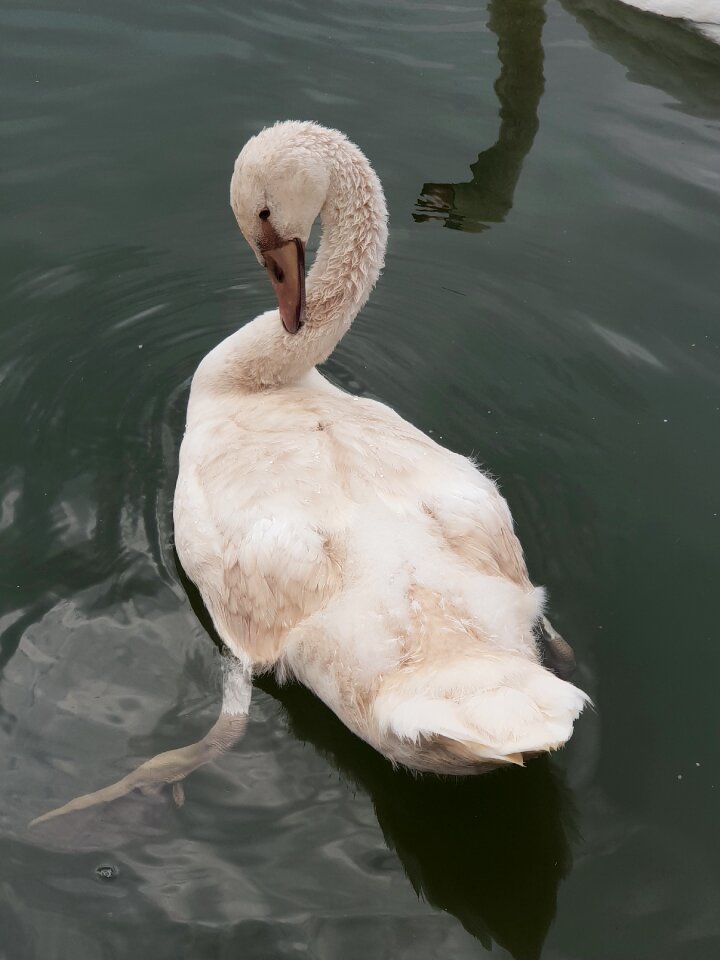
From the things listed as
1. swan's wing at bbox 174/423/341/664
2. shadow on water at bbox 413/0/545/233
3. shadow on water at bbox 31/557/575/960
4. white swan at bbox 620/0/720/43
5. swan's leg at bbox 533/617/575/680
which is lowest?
shadow on water at bbox 31/557/575/960

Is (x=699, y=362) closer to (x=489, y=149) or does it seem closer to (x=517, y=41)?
(x=489, y=149)

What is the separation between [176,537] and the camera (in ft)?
18.0

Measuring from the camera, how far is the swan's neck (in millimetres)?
5828

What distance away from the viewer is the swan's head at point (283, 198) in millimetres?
5508

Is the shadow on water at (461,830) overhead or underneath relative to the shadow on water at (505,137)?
underneath

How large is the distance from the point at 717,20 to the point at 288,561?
8.29 meters

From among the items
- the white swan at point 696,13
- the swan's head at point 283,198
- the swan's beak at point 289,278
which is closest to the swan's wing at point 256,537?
the swan's beak at point 289,278

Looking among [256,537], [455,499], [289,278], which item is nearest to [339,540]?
[256,537]

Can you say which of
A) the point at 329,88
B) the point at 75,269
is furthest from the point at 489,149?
the point at 75,269

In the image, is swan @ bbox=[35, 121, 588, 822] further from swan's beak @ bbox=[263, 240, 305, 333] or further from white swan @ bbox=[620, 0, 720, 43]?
white swan @ bbox=[620, 0, 720, 43]

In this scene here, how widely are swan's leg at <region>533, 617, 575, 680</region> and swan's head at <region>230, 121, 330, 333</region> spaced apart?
6.75 ft

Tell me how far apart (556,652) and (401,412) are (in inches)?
77.8

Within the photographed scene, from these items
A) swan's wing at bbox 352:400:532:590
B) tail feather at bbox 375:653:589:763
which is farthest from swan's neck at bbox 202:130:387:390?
tail feather at bbox 375:653:589:763

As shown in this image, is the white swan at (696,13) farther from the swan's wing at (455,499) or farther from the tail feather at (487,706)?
the tail feather at (487,706)
